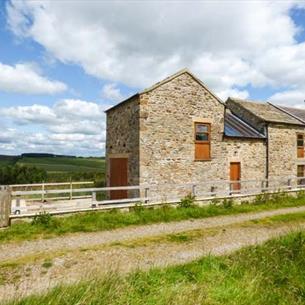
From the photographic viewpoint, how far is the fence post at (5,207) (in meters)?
10.2

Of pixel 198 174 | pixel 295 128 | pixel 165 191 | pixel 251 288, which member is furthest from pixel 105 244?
pixel 295 128

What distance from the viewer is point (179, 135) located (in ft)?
55.7

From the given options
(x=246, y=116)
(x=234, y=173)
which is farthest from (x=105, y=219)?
(x=246, y=116)

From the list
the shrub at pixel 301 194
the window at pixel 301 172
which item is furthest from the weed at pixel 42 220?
the window at pixel 301 172

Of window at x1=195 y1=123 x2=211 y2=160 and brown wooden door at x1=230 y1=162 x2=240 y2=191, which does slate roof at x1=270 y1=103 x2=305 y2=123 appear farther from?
window at x1=195 y1=123 x2=211 y2=160

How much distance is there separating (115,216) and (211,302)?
22.5ft

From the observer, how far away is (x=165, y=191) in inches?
639

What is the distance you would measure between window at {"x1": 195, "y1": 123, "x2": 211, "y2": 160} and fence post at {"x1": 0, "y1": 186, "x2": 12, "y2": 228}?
32.9 ft

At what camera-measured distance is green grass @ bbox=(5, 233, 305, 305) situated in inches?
185

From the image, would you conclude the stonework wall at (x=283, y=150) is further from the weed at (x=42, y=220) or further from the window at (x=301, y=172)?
the weed at (x=42, y=220)

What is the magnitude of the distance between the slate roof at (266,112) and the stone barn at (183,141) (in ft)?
1.13

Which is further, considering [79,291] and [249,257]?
[249,257]

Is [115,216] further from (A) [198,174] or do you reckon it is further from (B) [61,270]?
(A) [198,174]

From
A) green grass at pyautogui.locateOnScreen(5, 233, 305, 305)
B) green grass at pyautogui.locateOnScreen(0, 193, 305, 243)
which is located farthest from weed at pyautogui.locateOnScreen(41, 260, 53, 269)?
green grass at pyautogui.locateOnScreen(0, 193, 305, 243)
